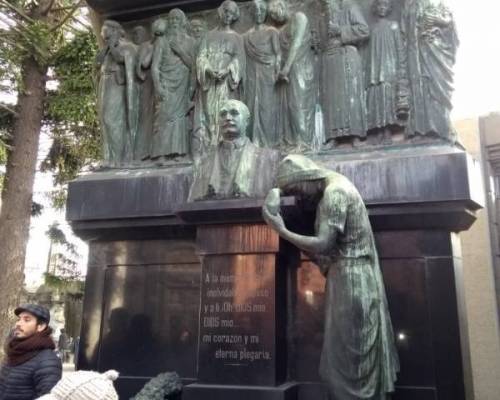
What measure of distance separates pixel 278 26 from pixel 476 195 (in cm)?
356

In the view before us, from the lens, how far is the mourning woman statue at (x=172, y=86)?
773 cm

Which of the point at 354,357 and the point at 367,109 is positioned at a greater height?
the point at 367,109

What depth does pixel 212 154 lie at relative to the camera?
695cm

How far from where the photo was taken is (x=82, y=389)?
2.53 m

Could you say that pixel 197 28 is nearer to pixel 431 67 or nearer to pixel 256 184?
pixel 256 184

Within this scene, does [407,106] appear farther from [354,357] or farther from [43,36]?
[43,36]

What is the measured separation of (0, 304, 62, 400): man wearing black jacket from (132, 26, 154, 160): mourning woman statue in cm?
Answer: 364

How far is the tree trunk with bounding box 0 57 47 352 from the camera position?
1284 centimetres

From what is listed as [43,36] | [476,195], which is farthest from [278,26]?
[43,36]

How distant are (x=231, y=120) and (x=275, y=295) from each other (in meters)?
2.20

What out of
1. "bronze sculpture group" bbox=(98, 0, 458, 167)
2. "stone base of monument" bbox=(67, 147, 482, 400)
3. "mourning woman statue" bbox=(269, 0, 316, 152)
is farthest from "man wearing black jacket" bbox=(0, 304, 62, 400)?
"mourning woman statue" bbox=(269, 0, 316, 152)

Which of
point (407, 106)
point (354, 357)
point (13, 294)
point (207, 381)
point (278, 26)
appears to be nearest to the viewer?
point (354, 357)

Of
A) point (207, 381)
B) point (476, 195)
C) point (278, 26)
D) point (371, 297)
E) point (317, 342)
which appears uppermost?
point (278, 26)

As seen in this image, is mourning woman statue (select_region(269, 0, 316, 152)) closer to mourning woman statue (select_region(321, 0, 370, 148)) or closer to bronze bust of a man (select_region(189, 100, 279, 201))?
mourning woman statue (select_region(321, 0, 370, 148))
